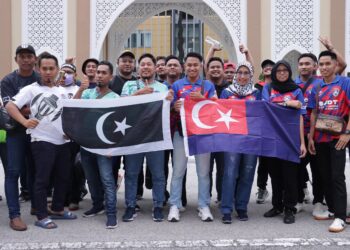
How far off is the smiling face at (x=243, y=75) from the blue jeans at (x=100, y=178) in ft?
5.42

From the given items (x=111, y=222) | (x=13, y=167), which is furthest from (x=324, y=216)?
(x=13, y=167)

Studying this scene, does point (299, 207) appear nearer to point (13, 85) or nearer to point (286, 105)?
point (286, 105)

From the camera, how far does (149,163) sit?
18.5ft

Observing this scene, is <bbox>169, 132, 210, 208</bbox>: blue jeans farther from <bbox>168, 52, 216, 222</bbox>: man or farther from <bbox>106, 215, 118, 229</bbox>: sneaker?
<bbox>106, 215, 118, 229</bbox>: sneaker

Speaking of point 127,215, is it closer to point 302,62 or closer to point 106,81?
point 106,81

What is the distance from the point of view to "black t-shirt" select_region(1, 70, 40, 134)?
17.3 ft

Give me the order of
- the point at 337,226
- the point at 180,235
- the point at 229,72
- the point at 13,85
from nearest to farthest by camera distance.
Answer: the point at 180,235 → the point at 337,226 → the point at 13,85 → the point at 229,72

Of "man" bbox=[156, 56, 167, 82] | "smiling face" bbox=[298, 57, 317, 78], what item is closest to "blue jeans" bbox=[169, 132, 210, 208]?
"man" bbox=[156, 56, 167, 82]

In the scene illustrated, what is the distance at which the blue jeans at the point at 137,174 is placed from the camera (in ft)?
18.2

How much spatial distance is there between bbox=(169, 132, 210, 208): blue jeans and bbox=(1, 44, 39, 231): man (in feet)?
5.19

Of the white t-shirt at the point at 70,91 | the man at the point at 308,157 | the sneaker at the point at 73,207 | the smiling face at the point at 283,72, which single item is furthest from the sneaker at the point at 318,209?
the white t-shirt at the point at 70,91

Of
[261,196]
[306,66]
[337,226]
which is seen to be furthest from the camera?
[261,196]

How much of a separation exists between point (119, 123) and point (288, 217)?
2053 mm

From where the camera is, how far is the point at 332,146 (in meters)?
5.38
